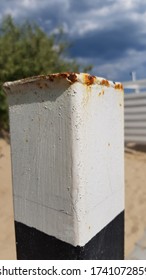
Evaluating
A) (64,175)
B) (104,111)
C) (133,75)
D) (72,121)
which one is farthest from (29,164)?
(133,75)

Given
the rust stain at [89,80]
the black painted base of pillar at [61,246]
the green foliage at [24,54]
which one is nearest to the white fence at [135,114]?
the green foliage at [24,54]

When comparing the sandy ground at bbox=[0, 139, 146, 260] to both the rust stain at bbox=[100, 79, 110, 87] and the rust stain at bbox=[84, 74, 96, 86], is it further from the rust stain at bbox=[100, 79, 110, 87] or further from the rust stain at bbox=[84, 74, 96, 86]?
the rust stain at bbox=[84, 74, 96, 86]

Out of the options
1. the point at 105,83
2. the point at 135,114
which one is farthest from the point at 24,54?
the point at 105,83

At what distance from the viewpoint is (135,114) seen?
669 centimetres

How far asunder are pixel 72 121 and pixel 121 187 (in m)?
0.72

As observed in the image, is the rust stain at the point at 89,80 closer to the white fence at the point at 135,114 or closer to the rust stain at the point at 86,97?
the rust stain at the point at 86,97

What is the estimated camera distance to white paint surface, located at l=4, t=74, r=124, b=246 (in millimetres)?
1229

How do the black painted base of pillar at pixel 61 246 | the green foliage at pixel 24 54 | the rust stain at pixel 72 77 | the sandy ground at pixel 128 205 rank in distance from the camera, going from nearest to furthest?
the rust stain at pixel 72 77, the black painted base of pillar at pixel 61 246, the sandy ground at pixel 128 205, the green foliage at pixel 24 54

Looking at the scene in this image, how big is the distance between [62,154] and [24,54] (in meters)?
5.24

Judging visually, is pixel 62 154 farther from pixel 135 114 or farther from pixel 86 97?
pixel 135 114

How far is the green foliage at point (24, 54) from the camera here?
577 cm

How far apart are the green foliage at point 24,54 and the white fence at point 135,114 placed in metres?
1.79

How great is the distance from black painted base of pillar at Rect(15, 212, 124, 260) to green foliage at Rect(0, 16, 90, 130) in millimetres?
4556

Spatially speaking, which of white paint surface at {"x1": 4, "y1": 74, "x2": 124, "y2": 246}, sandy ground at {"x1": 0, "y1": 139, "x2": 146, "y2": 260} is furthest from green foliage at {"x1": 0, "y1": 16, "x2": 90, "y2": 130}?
white paint surface at {"x1": 4, "y1": 74, "x2": 124, "y2": 246}
